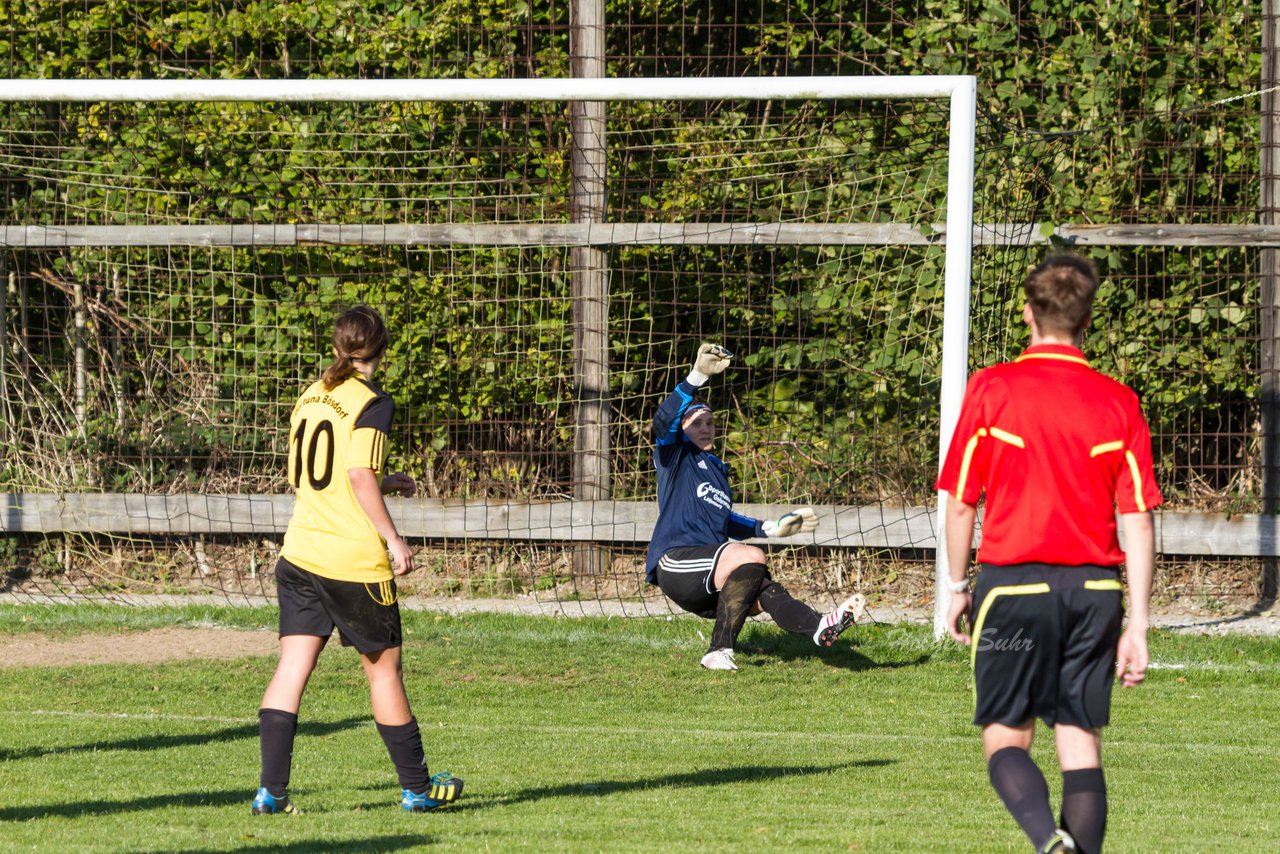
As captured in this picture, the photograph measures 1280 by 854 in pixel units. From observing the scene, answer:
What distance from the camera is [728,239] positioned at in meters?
10.3

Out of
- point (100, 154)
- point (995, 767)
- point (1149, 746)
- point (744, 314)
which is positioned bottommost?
point (1149, 746)

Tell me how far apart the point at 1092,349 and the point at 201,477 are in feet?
22.0

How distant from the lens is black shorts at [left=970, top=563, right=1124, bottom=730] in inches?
150

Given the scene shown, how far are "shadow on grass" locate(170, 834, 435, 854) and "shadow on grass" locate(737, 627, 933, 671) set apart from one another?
152 inches

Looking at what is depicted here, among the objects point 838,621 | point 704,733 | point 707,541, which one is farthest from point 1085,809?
point 707,541

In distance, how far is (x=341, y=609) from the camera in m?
4.96

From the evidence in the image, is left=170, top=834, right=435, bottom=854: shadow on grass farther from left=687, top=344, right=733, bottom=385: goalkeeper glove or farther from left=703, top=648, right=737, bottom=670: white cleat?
left=703, top=648, right=737, bottom=670: white cleat

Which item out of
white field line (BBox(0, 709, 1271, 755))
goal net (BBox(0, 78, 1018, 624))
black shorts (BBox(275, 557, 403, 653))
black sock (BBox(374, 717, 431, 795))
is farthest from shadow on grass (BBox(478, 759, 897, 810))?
goal net (BBox(0, 78, 1018, 624))

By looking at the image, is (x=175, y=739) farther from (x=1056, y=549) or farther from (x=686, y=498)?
(x=1056, y=549)

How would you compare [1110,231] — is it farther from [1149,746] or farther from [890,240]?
[1149,746]

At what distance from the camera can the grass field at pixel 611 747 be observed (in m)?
4.86

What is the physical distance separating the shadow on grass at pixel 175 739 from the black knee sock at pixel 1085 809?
3.85 m

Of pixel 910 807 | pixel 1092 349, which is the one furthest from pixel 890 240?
pixel 910 807

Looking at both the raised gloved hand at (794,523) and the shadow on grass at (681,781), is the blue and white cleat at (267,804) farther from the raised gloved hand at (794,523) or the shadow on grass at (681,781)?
the raised gloved hand at (794,523)
